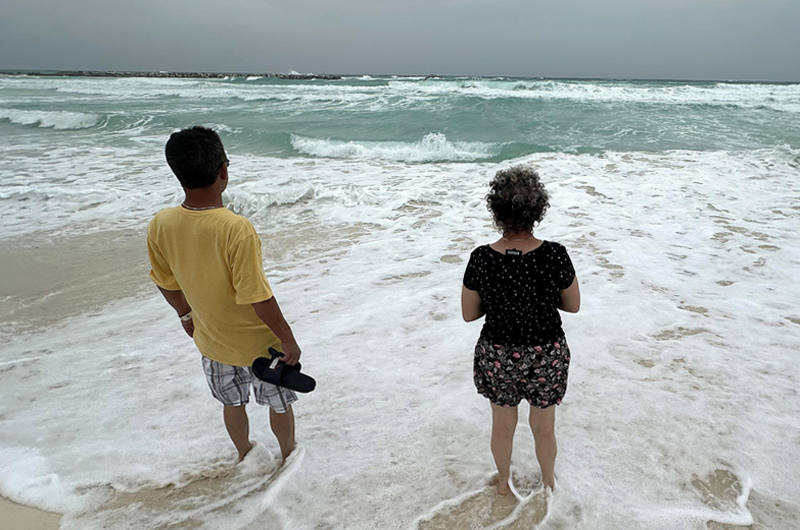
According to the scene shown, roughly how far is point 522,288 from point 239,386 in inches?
51.9

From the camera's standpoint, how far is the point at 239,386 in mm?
2176

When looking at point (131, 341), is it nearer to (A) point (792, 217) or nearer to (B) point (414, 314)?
(B) point (414, 314)

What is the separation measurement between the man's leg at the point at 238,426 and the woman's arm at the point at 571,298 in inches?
61.4

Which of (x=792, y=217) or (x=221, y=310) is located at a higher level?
(x=221, y=310)

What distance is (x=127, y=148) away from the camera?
13922 mm

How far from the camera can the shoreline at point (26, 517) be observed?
2.17 meters

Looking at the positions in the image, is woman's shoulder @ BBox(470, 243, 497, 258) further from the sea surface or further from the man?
the sea surface

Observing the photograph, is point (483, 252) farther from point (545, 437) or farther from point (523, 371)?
point (545, 437)

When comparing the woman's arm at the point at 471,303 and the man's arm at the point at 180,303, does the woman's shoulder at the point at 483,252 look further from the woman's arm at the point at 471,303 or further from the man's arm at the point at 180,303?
the man's arm at the point at 180,303

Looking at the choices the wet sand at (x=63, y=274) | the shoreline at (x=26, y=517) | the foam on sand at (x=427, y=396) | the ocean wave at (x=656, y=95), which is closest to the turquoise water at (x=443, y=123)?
the ocean wave at (x=656, y=95)

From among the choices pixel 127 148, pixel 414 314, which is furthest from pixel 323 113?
pixel 414 314

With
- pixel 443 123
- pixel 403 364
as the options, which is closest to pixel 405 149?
pixel 443 123

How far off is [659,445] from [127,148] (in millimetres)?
15234

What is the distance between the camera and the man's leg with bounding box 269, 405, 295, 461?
7.66 feet
